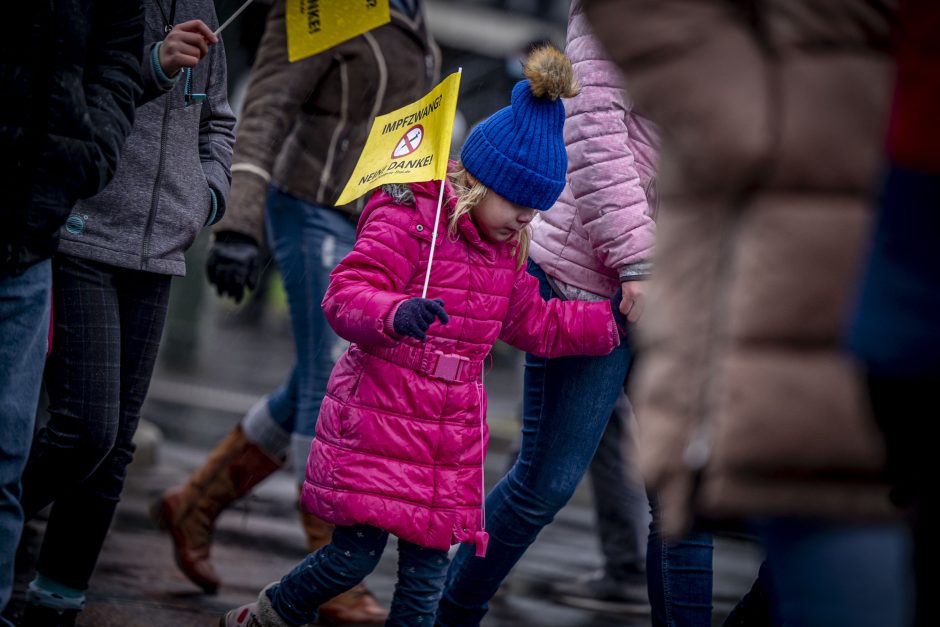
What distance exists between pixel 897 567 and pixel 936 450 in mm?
195

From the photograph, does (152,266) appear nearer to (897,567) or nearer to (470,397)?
(470,397)

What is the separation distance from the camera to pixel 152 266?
323 cm

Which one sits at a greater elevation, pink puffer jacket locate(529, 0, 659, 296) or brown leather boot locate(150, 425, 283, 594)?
pink puffer jacket locate(529, 0, 659, 296)

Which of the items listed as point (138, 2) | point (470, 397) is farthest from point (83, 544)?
point (138, 2)

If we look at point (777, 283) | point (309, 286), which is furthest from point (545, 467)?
point (777, 283)

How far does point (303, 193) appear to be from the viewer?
4.25 metres

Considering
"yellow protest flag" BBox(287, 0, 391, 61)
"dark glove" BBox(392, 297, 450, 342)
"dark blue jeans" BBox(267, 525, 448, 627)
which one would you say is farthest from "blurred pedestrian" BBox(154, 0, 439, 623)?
"dark glove" BBox(392, 297, 450, 342)

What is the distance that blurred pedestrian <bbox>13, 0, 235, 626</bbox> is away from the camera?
3064 mm

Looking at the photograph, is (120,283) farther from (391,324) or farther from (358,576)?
(358,576)

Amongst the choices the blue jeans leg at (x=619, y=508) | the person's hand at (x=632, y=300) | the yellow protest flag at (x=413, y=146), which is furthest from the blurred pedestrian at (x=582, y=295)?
the blue jeans leg at (x=619, y=508)

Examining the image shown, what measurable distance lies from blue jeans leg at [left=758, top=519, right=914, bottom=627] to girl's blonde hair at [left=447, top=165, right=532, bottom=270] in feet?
5.05

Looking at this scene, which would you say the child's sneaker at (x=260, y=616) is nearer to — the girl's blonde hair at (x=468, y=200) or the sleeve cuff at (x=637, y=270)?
the girl's blonde hair at (x=468, y=200)

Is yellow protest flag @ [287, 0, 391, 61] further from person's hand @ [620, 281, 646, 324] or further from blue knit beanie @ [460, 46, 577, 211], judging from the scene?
person's hand @ [620, 281, 646, 324]

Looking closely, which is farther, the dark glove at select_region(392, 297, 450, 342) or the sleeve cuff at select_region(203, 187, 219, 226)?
the sleeve cuff at select_region(203, 187, 219, 226)
